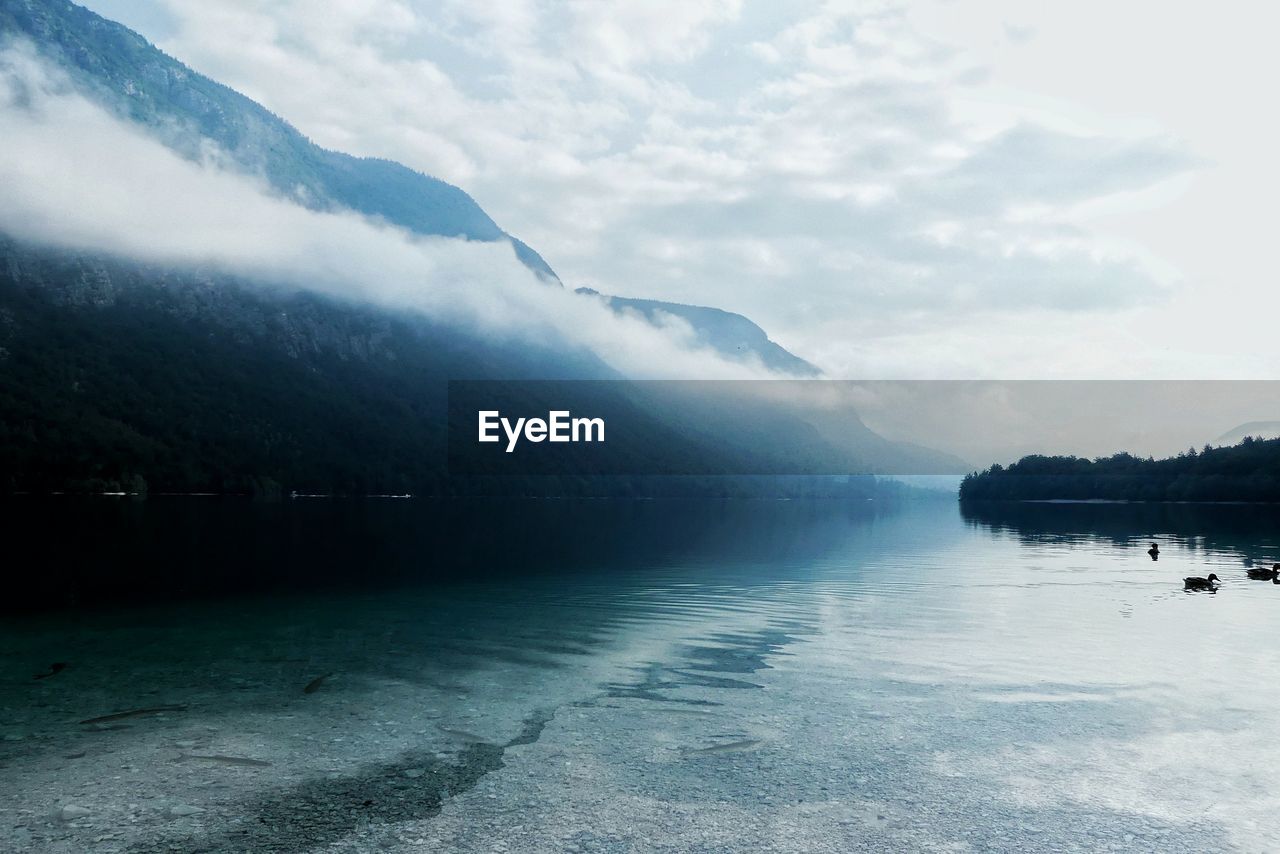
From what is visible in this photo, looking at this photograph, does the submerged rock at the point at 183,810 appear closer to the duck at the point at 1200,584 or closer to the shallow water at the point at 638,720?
the shallow water at the point at 638,720

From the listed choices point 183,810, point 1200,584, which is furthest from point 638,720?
point 1200,584

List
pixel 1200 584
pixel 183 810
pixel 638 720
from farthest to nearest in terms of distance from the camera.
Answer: pixel 1200 584 → pixel 638 720 → pixel 183 810

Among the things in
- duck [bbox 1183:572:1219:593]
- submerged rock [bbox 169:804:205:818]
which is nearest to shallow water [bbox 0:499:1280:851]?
submerged rock [bbox 169:804:205:818]

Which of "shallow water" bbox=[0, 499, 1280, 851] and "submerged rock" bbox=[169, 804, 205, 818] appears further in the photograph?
"submerged rock" bbox=[169, 804, 205, 818]

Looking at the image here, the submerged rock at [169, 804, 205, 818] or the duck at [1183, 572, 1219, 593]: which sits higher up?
the submerged rock at [169, 804, 205, 818]

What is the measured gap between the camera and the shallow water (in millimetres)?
13109

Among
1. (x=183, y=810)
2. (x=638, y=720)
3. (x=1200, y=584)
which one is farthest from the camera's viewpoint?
(x=1200, y=584)

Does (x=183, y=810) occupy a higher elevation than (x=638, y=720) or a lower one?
higher

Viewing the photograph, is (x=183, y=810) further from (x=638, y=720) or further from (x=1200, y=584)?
(x=1200, y=584)

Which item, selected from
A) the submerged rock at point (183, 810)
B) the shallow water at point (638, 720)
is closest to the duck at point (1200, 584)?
the shallow water at point (638, 720)

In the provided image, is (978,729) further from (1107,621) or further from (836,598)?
(836,598)

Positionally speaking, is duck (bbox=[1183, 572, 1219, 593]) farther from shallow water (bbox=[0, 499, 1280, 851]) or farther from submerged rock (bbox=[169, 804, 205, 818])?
submerged rock (bbox=[169, 804, 205, 818])

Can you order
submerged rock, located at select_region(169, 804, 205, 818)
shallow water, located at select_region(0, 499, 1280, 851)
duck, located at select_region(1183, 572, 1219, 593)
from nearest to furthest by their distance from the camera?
shallow water, located at select_region(0, 499, 1280, 851) < submerged rock, located at select_region(169, 804, 205, 818) < duck, located at select_region(1183, 572, 1219, 593)

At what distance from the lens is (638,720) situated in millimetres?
19344
